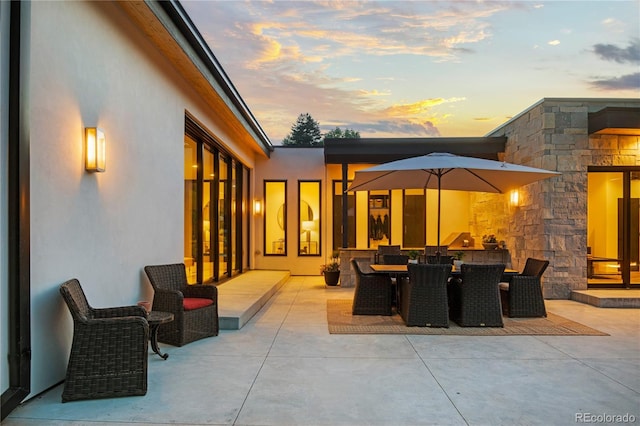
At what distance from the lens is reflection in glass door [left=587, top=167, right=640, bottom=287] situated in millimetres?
8562

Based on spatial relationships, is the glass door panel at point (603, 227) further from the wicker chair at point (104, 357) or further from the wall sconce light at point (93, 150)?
the wall sconce light at point (93, 150)

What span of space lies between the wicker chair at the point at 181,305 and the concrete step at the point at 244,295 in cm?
40

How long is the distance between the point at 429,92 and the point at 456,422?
1716cm

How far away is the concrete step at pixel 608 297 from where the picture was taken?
740 centimetres

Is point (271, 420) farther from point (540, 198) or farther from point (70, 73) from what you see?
point (540, 198)

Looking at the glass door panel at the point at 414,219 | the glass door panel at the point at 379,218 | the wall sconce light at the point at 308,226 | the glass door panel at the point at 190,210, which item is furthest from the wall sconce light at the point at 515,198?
the glass door panel at the point at 190,210

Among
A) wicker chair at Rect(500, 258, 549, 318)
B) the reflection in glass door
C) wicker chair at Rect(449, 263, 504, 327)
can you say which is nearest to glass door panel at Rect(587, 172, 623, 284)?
the reflection in glass door

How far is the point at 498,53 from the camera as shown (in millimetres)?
10438

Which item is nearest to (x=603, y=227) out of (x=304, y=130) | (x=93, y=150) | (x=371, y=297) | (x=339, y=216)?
(x=371, y=297)

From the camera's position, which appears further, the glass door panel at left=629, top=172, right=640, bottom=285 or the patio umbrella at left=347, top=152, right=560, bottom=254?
the glass door panel at left=629, top=172, right=640, bottom=285

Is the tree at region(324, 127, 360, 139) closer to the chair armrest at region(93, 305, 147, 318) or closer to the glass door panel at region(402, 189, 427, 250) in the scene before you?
the glass door panel at region(402, 189, 427, 250)

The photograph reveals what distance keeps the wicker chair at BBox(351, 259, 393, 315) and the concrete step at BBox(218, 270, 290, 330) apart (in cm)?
161

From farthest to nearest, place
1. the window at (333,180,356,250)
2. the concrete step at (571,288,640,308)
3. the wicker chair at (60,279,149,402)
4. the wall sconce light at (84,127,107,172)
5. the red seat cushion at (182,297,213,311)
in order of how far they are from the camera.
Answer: the window at (333,180,356,250) < the concrete step at (571,288,640,308) < the red seat cushion at (182,297,213,311) < the wall sconce light at (84,127,107,172) < the wicker chair at (60,279,149,402)

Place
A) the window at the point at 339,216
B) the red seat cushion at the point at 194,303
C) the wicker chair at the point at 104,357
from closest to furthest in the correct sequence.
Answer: the wicker chair at the point at 104,357 → the red seat cushion at the point at 194,303 → the window at the point at 339,216
